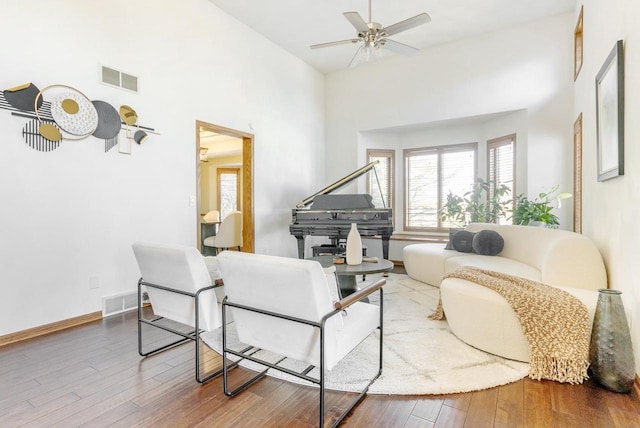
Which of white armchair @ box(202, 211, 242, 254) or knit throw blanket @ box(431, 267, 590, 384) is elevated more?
white armchair @ box(202, 211, 242, 254)

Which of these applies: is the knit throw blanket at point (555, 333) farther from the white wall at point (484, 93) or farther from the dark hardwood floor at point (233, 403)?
the white wall at point (484, 93)

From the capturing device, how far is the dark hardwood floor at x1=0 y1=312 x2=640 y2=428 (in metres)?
1.78

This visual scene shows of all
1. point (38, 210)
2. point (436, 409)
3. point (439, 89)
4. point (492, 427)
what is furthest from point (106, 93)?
point (439, 89)

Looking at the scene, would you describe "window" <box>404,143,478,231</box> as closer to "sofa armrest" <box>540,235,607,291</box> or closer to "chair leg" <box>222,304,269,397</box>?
"sofa armrest" <box>540,235,607,291</box>

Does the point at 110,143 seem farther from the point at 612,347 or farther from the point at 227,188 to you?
the point at 227,188

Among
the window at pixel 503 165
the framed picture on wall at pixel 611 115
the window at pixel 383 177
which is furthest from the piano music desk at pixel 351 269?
the window at pixel 383 177

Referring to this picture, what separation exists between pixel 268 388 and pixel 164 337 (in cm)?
129

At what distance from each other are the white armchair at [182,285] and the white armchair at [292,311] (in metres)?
0.29

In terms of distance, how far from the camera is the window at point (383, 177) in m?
6.84

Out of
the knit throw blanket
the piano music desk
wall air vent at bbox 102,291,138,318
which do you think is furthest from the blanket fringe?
wall air vent at bbox 102,291,138,318

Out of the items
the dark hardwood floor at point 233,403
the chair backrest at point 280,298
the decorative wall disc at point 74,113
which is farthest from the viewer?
the decorative wall disc at point 74,113

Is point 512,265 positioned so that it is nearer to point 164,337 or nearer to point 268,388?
point 268,388

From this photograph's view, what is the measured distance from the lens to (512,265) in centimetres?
378

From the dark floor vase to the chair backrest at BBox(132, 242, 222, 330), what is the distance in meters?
2.43
